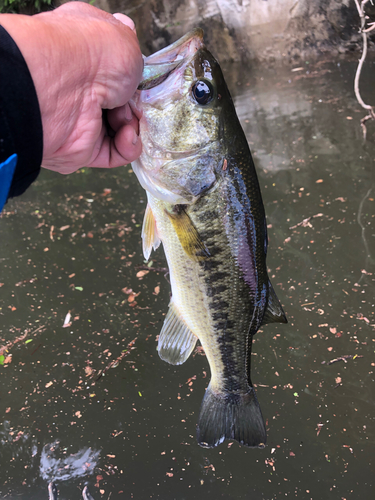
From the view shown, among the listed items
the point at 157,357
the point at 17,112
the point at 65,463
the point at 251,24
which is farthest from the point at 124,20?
the point at 251,24

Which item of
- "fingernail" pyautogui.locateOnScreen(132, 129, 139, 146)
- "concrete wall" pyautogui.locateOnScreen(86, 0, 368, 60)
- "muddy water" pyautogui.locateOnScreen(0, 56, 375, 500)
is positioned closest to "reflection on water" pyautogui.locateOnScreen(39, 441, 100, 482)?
"muddy water" pyautogui.locateOnScreen(0, 56, 375, 500)

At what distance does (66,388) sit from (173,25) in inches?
356

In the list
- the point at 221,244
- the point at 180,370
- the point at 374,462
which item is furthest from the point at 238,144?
the point at 374,462

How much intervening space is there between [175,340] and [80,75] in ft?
4.05

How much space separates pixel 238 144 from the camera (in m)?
1.50

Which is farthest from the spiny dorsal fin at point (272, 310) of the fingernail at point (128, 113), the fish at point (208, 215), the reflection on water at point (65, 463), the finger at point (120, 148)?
the reflection on water at point (65, 463)

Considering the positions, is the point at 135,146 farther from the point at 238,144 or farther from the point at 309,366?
the point at 309,366

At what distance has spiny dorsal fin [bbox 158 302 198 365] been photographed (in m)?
1.84

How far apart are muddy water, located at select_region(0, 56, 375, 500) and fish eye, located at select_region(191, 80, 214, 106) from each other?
6.44 ft

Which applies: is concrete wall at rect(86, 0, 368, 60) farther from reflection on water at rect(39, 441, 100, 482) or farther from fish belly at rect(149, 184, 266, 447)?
reflection on water at rect(39, 441, 100, 482)

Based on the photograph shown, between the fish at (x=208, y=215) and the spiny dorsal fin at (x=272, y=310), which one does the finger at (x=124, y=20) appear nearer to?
the fish at (x=208, y=215)

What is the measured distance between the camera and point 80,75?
1.25 metres

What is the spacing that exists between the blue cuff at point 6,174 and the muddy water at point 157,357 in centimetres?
193

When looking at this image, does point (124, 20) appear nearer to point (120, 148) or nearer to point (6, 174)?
point (120, 148)
